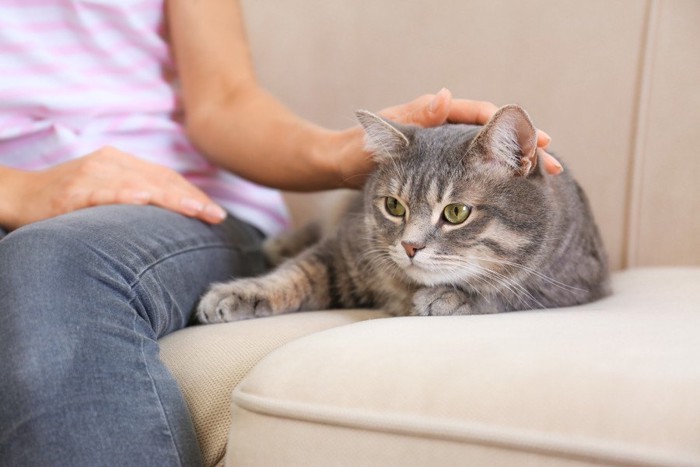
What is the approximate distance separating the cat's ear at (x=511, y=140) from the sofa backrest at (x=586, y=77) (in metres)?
0.50

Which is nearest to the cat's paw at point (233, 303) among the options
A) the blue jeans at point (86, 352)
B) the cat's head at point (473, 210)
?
the blue jeans at point (86, 352)

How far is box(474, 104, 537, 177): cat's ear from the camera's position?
3.39 feet

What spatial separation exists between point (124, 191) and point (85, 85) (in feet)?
0.98

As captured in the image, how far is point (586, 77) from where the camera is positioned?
1.51 metres

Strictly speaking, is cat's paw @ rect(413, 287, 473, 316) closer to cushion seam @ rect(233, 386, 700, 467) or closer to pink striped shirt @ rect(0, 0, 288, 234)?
cushion seam @ rect(233, 386, 700, 467)

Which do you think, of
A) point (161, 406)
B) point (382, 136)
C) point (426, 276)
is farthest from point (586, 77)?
point (161, 406)

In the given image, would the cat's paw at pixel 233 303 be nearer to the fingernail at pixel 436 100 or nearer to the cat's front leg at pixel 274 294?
the cat's front leg at pixel 274 294

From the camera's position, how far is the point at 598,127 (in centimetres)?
152

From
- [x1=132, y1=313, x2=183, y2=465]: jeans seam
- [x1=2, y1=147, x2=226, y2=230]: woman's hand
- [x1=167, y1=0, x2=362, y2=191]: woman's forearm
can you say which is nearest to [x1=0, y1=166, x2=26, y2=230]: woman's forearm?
[x1=2, y1=147, x2=226, y2=230]: woman's hand

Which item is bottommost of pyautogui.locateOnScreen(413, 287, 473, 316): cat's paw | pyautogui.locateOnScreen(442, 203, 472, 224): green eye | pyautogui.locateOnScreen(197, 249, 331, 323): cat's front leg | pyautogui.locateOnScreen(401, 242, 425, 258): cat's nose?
pyautogui.locateOnScreen(197, 249, 331, 323): cat's front leg

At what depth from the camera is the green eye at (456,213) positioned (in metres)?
1.12

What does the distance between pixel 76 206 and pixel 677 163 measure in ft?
3.93

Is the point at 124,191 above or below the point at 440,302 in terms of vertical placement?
above

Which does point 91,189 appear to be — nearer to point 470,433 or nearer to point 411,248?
point 411,248
